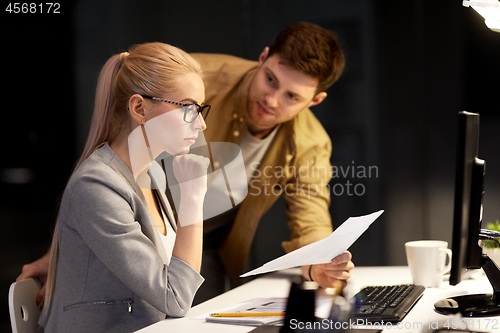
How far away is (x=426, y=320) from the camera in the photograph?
0.89 m

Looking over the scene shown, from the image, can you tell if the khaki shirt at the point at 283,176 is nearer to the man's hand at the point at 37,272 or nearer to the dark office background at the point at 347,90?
the dark office background at the point at 347,90

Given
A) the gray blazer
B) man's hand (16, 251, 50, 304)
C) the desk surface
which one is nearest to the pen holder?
the desk surface

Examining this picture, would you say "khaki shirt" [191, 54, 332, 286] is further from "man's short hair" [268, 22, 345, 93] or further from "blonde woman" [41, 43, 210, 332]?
"blonde woman" [41, 43, 210, 332]

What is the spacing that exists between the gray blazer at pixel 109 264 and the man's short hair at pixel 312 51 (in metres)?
0.97

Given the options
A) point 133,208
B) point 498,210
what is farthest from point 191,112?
point 498,210

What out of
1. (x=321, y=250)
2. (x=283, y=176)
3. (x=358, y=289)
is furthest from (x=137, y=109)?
(x=283, y=176)

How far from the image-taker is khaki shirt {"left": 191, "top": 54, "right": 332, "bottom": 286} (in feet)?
6.28

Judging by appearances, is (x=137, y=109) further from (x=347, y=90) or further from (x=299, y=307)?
(x=347, y=90)

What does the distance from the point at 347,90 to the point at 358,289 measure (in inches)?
40.6

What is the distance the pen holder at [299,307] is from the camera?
2.41ft

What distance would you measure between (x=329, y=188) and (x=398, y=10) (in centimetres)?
83

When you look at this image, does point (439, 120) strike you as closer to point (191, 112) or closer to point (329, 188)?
point (329, 188)

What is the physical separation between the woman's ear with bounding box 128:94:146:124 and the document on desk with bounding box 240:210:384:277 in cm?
56

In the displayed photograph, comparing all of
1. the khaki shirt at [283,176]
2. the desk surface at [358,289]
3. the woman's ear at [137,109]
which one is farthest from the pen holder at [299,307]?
the khaki shirt at [283,176]
